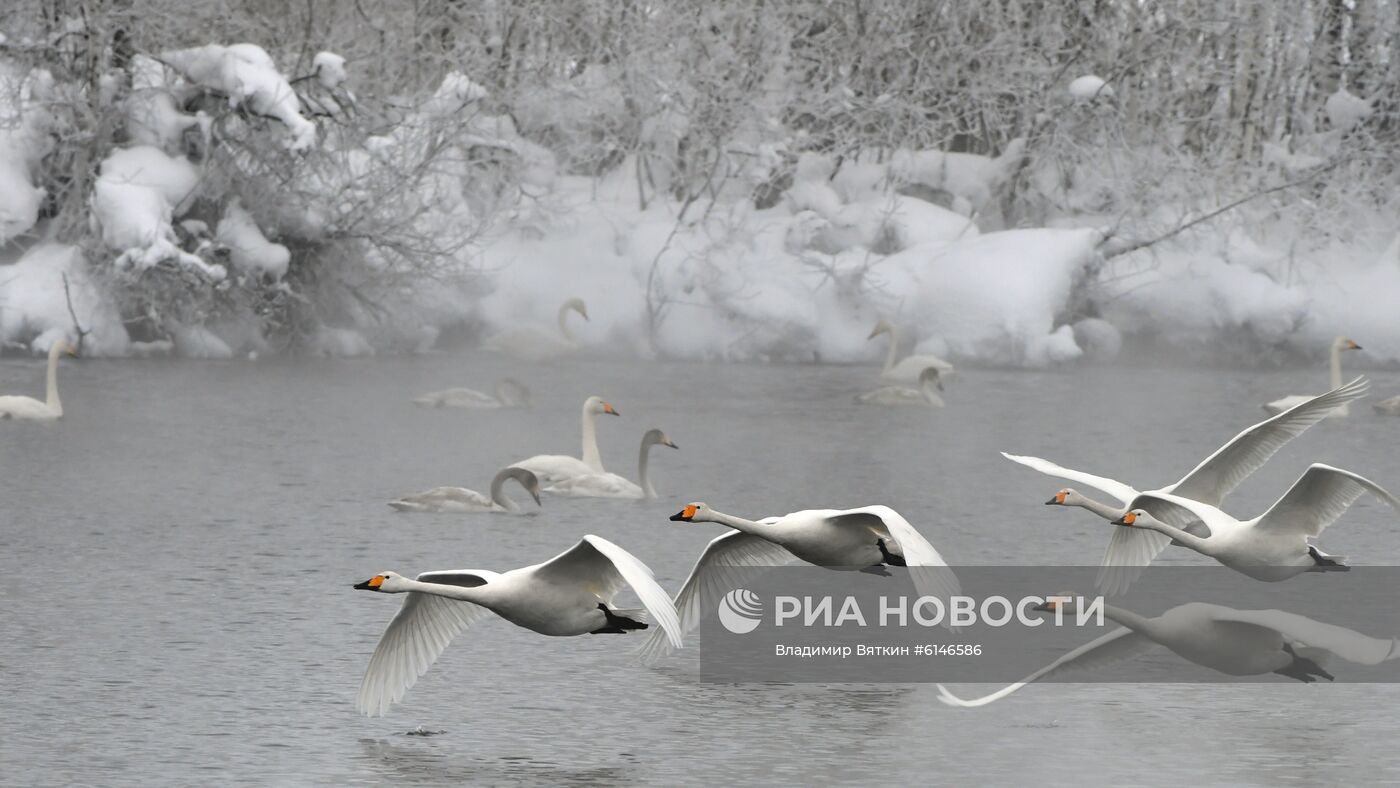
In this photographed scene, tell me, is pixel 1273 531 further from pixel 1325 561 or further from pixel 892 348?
pixel 892 348

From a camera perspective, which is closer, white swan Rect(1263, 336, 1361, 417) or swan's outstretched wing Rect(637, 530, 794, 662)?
swan's outstretched wing Rect(637, 530, 794, 662)

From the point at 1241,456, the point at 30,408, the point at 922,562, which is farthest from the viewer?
the point at 30,408

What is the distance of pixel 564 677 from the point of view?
9523 millimetres

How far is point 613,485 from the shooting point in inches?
590

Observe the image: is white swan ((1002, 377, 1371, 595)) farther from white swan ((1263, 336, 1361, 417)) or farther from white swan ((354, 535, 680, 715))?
white swan ((1263, 336, 1361, 417))

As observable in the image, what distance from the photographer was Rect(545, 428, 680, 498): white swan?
1491 cm

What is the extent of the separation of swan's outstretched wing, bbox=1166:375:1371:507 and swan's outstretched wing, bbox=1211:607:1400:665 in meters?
1.20

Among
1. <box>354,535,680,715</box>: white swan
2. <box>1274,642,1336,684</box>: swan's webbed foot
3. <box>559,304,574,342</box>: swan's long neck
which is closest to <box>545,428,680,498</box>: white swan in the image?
<box>354,535,680,715</box>: white swan

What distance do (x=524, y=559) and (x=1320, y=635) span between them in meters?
5.43

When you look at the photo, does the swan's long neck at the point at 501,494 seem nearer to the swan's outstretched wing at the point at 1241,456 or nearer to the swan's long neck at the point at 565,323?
the swan's outstretched wing at the point at 1241,456

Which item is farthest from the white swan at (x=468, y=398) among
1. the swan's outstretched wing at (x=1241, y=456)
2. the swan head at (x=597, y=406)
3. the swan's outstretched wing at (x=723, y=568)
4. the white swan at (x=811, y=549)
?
the swan's outstretched wing at (x=723, y=568)

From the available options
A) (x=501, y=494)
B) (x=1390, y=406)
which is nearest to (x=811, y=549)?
(x=501, y=494)

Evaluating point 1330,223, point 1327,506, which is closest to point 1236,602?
point 1327,506

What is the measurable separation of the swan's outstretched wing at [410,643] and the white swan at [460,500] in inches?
210
